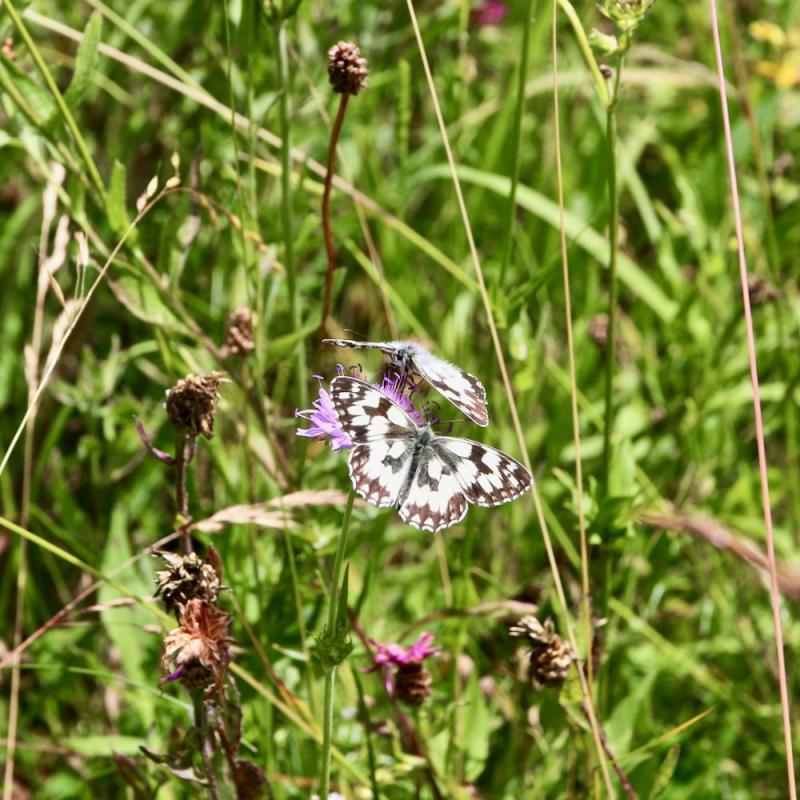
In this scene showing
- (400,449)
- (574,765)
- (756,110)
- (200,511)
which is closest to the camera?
(400,449)

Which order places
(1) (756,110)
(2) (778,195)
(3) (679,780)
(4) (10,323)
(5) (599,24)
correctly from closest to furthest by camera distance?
(3) (679,780)
(4) (10,323)
(2) (778,195)
(1) (756,110)
(5) (599,24)

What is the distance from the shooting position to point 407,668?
1507 mm

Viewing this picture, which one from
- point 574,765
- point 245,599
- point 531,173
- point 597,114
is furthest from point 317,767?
point 531,173

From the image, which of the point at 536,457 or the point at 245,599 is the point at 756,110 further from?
the point at 245,599

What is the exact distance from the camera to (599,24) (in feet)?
9.59

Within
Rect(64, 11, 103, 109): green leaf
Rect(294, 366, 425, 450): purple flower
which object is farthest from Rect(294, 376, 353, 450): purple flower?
Rect(64, 11, 103, 109): green leaf

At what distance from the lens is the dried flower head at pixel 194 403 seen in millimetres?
1318

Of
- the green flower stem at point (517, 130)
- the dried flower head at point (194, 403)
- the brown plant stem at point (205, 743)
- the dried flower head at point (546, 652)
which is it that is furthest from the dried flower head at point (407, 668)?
the green flower stem at point (517, 130)

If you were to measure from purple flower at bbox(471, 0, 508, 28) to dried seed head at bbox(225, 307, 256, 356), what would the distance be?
1470mm

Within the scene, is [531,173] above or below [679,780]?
above

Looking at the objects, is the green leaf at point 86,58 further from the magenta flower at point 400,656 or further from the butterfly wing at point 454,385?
the magenta flower at point 400,656

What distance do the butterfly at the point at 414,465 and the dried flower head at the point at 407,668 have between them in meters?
0.31

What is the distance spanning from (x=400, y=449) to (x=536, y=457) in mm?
1031

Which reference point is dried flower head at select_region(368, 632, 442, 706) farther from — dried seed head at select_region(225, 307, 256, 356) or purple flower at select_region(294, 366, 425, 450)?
dried seed head at select_region(225, 307, 256, 356)
